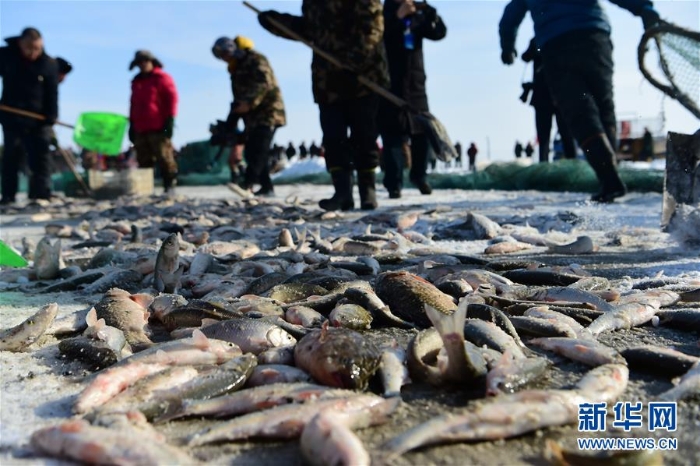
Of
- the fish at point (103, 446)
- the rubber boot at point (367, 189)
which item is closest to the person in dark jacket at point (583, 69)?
the rubber boot at point (367, 189)

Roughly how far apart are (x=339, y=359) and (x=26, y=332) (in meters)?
1.23

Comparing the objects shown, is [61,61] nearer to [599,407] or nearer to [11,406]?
[11,406]

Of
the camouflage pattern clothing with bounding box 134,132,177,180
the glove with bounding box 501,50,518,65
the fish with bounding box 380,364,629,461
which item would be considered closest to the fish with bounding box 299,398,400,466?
the fish with bounding box 380,364,629,461

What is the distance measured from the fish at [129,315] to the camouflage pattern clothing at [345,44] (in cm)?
447

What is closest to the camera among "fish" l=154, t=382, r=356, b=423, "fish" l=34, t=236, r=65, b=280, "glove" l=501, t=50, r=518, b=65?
"fish" l=154, t=382, r=356, b=423

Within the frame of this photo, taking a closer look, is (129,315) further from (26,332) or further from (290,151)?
(290,151)

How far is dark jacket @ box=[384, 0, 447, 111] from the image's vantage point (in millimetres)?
8328

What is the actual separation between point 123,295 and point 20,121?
343 inches

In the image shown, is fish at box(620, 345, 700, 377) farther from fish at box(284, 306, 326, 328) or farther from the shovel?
the shovel

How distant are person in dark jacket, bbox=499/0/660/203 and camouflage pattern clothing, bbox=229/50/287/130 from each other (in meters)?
4.38

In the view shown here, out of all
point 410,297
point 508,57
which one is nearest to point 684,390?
point 410,297

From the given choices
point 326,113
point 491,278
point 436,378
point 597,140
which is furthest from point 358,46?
point 436,378

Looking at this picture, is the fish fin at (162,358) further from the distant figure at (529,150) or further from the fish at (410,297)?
the distant figure at (529,150)

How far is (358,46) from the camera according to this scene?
6.88 m
